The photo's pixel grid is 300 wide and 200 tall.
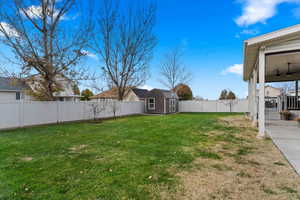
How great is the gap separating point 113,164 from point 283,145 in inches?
169

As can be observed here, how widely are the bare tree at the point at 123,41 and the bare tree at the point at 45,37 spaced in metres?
4.65

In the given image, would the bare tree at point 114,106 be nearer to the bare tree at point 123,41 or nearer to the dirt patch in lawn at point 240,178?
the bare tree at point 123,41

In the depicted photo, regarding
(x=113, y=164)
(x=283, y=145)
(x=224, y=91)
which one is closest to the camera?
(x=113, y=164)

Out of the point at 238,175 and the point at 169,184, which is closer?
the point at 169,184

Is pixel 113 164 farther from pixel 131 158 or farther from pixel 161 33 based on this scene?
pixel 161 33

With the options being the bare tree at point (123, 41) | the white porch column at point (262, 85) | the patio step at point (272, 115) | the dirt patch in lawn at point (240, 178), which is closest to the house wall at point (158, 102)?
the bare tree at point (123, 41)

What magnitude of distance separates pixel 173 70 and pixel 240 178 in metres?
22.1

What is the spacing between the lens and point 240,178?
8.21ft

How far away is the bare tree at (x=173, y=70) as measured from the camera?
2322 cm

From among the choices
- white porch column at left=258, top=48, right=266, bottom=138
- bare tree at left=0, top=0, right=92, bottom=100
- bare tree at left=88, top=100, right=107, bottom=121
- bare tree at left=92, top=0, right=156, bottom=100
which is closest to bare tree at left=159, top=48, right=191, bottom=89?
bare tree at left=92, top=0, right=156, bottom=100

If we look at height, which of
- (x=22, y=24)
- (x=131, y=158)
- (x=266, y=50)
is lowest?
(x=131, y=158)

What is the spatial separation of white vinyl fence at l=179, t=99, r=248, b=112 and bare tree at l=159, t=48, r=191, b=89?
5.25m

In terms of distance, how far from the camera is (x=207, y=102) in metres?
18.9

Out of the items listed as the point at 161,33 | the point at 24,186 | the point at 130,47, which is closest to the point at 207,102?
the point at 161,33
